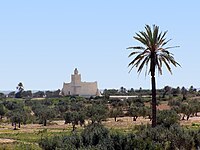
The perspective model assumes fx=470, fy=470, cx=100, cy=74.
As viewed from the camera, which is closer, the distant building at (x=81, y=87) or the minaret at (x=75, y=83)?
the minaret at (x=75, y=83)

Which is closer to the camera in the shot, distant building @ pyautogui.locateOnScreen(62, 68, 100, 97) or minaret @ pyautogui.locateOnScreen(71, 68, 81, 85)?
minaret @ pyautogui.locateOnScreen(71, 68, 81, 85)

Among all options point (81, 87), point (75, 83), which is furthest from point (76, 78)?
point (81, 87)

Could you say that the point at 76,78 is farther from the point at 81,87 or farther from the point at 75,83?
the point at 81,87

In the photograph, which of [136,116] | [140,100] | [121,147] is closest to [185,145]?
[121,147]

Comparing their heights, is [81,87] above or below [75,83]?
below

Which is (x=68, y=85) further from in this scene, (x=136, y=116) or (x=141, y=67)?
(x=141, y=67)

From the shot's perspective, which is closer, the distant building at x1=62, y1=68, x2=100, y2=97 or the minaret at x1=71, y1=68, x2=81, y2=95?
the minaret at x1=71, y1=68, x2=81, y2=95

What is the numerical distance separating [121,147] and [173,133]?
23.6 ft

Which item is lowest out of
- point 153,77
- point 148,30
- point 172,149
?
point 172,149

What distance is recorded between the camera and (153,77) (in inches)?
1478

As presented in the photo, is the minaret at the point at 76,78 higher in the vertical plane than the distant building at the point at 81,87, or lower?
higher

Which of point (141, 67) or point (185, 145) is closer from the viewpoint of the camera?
point (185, 145)

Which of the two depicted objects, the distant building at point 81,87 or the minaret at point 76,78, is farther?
the distant building at point 81,87

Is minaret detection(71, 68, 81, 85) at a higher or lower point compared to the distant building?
higher
